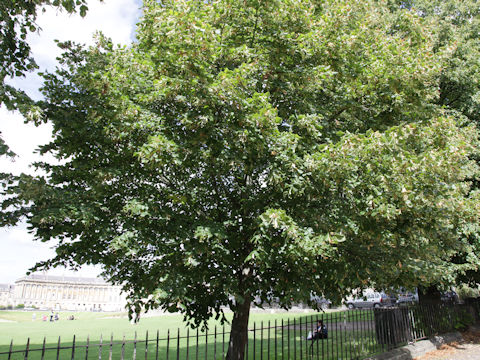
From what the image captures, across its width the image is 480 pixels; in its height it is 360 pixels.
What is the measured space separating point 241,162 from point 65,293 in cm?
13502

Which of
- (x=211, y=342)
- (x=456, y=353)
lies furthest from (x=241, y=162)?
(x=211, y=342)

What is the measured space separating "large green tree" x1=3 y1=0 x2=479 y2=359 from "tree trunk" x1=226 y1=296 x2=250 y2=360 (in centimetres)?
5

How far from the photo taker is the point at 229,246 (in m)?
7.04

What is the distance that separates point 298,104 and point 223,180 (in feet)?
8.28

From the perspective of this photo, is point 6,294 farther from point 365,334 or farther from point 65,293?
point 365,334

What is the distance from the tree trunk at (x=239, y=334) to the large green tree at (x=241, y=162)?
0.05 m

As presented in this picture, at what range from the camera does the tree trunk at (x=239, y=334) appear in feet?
25.4

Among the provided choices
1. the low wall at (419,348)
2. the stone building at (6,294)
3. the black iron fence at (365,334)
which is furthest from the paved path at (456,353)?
the stone building at (6,294)

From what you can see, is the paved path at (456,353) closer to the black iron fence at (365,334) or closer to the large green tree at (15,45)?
the black iron fence at (365,334)

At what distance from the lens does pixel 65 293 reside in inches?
4692

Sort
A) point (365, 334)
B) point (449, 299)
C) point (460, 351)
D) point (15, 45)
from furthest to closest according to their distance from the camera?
point (449, 299), point (460, 351), point (365, 334), point (15, 45)

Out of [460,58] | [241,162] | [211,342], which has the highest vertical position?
[460,58]

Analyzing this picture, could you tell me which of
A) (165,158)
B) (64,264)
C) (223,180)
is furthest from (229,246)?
(64,264)

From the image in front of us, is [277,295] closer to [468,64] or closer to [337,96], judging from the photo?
[337,96]
